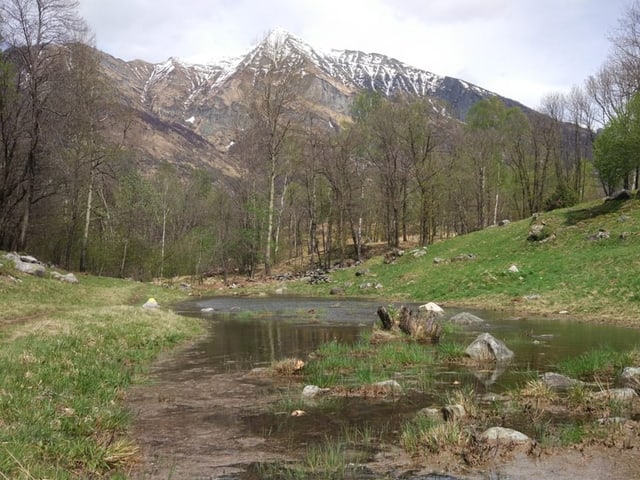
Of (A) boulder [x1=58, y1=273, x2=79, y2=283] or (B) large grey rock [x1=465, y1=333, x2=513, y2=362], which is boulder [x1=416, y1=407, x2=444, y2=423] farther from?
(A) boulder [x1=58, y1=273, x2=79, y2=283]

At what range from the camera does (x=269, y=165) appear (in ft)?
176

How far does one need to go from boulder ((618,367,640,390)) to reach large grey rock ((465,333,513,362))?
2.98 metres

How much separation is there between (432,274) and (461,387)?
28.1 m

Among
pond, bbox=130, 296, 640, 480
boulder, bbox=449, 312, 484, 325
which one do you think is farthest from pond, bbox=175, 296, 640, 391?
boulder, bbox=449, 312, 484, 325

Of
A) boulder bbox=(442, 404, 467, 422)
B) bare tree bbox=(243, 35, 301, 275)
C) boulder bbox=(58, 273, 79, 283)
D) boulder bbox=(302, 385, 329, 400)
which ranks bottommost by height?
boulder bbox=(302, 385, 329, 400)

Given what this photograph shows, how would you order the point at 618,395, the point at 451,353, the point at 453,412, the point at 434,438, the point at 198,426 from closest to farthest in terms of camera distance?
the point at 434,438 < the point at 453,412 < the point at 198,426 < the point at 618,395 < the point at 451,353

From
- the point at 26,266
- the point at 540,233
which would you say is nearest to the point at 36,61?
the point at 26,266

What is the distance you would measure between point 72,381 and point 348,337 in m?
9.89

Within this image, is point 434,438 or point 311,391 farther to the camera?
point 311,391

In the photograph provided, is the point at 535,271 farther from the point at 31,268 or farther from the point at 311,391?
the point at 31,268

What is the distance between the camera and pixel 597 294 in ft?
80.9

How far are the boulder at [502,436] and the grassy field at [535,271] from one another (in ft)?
53.1

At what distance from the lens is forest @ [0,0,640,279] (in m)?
36.2

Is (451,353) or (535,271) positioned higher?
(535,271)
